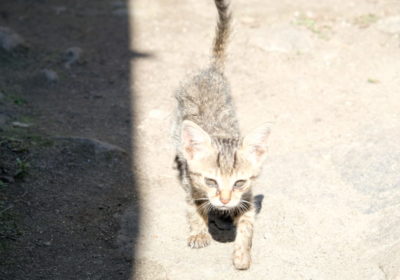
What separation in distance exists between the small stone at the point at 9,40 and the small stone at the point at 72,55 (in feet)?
2.17

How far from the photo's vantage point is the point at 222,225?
5.22m

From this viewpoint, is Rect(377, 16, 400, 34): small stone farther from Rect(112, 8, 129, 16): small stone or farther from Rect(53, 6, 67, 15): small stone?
Rect(53, 6, 67, 15): small stone

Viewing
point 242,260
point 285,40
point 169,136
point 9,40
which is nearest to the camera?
point 242,260

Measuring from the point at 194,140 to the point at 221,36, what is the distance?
216 cm

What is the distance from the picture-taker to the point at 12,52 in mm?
8266

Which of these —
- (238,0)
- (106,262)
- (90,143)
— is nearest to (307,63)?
(238,0)

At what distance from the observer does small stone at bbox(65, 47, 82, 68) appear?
8.24m

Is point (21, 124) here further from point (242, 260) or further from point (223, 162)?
point (242, 260)

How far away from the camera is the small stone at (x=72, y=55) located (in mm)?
8242

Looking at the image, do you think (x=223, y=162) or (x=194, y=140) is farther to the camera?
(x=194, y=140)

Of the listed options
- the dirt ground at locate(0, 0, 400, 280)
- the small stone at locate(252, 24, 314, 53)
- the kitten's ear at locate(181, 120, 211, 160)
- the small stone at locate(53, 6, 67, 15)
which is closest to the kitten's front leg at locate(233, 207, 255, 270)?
the dirt ground at locate(0, 0, 400, 280)

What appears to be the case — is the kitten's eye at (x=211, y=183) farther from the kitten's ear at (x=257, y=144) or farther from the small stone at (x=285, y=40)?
the small stone at (x=285, y=40)

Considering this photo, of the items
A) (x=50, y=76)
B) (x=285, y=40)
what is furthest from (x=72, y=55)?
(x=285, y=40)

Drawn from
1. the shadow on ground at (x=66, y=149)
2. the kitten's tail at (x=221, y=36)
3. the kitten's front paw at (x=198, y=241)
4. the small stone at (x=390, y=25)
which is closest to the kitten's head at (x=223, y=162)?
the kitten's front paw at (x=198, y=241)
